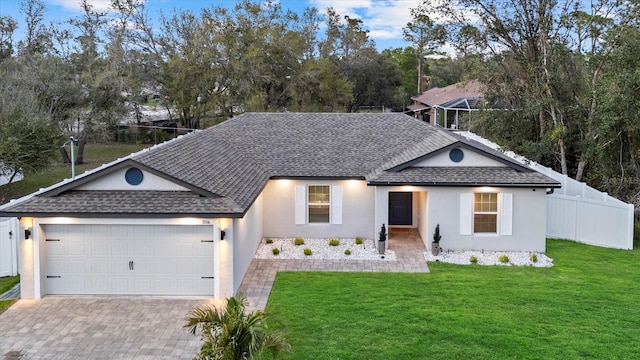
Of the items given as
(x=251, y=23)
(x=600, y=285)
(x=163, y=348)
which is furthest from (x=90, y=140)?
(x=600, y=285)

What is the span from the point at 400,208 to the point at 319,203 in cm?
342

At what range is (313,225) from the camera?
18.4m

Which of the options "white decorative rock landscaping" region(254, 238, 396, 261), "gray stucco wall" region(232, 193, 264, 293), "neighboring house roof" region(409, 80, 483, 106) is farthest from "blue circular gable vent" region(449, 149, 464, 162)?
"neighboring house roof" region(409, 80, 483, 106)

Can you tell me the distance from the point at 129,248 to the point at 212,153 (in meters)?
5.12

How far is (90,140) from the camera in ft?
124

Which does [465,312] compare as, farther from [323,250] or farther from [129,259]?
[129,259]

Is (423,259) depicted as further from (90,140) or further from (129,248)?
(90,140)

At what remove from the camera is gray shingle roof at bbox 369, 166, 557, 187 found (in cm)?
1603

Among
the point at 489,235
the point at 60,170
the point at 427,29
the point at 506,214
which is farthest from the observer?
the point at 60,170

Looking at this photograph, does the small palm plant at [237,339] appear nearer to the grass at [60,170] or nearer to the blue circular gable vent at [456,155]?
the blue circular gable vent at [456,155]

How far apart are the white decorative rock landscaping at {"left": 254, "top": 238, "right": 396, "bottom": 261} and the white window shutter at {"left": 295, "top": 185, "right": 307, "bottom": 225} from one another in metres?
0.70

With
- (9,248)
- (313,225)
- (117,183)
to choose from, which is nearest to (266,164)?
(313,225)

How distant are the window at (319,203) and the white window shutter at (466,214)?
4481 millimetres

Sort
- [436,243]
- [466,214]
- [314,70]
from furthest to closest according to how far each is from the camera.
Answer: [314,70], [466,214], [436,243]
